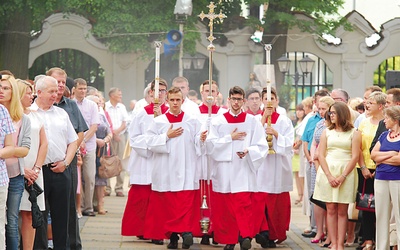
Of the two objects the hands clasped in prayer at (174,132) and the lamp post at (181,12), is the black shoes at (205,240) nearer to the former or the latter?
the hands clasped in prayer at (174,132)

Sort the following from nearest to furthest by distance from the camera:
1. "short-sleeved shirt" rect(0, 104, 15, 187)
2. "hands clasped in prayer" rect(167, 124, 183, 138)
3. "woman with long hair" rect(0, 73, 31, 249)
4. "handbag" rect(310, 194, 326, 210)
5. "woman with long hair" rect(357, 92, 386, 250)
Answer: "short-sleeved shirt" rect(0, 104, 15, 187) < "woman with long hair" rect(0, 73, 31, 249) < "woman with long hair" rect(357, 92, 386, 250) < "handbag" rect(310, 194, 326, 210) < "hands clasped in prayer" rect(167, 124, 183, 138)

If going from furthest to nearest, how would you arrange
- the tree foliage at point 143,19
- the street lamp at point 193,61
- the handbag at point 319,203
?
the tree foliage at point 143,19 < the street lamp at point 193,61 < the handbag at point 319,203

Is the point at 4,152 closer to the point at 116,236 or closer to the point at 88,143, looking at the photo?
the point at 116,236

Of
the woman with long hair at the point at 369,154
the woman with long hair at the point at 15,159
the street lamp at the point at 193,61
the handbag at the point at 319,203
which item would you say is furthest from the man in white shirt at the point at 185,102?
the street lamp at the point at 193,61

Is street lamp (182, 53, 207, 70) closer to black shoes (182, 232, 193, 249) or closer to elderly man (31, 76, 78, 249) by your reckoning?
black shoes (182, 232, 193, 249)

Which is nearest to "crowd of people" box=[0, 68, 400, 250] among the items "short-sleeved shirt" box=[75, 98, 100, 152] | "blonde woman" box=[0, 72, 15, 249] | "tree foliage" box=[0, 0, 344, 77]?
"blonde woman" box=[0, 72, 15, 249]

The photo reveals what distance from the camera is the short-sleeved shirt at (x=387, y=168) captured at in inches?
452

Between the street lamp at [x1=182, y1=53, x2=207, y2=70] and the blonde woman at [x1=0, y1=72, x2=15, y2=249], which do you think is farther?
the street lamp at [x1=182, y1=53, x2=207, y2=70]

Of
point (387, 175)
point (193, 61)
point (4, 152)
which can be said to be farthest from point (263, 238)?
point (193, 61)

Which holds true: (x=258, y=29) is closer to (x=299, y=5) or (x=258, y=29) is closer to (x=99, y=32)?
(x=299, y=5)

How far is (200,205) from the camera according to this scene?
43.8 ft

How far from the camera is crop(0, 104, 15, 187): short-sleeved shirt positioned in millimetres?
9578

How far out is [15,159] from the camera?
32.8 feet

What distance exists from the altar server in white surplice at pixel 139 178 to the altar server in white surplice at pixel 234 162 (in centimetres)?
115
